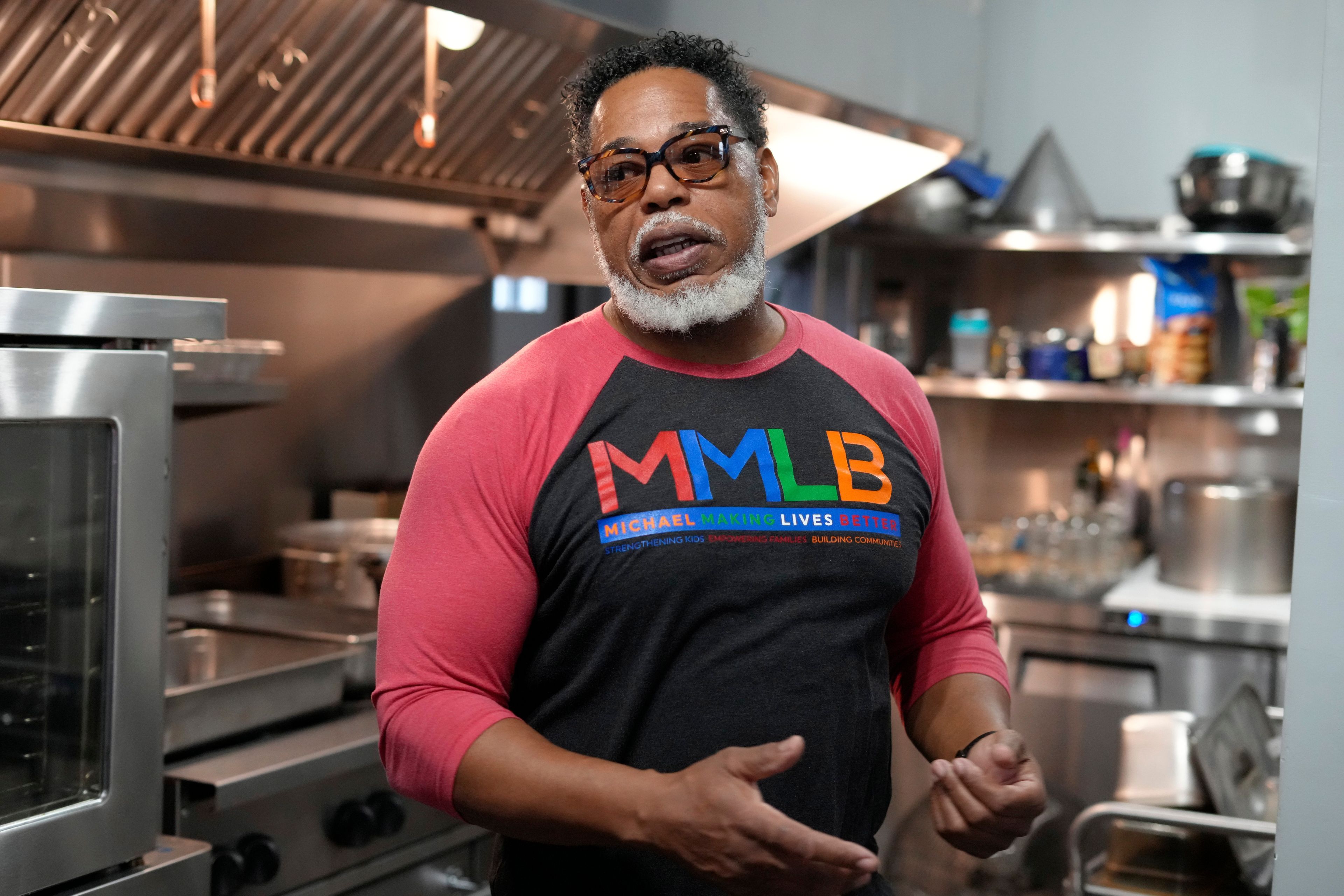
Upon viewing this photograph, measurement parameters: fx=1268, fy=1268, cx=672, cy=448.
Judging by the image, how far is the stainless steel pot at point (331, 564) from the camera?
2.21m

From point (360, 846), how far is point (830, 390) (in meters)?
1.01

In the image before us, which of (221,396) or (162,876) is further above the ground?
(221,396)

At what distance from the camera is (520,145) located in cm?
246

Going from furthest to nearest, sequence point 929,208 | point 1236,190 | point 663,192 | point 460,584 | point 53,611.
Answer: point 929,208 → point 1236,190 → point 53,611 → point 663,192 → point 460,584

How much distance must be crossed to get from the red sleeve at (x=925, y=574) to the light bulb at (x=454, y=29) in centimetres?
100

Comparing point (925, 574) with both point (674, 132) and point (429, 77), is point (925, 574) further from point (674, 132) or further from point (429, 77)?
point (429, 77)

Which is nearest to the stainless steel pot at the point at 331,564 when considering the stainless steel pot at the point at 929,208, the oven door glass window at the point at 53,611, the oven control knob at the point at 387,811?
the oven control knob at the point at 387,811

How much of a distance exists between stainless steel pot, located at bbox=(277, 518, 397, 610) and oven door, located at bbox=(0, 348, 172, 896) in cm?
89

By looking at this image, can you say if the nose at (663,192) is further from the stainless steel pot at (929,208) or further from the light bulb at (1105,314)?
the light bulb at (1105,314)

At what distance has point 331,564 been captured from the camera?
88.4 inches

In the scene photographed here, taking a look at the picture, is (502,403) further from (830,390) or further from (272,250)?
→ (272,250)

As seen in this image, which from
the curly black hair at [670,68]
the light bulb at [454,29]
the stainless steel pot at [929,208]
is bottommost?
the curly black hair at [670,68]

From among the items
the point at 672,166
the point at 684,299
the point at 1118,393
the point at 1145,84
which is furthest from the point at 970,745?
the point at 1145,84

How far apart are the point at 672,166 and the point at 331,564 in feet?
4.55
